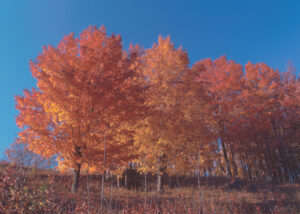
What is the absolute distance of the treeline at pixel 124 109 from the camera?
5.94 metres

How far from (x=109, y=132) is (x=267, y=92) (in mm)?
14300

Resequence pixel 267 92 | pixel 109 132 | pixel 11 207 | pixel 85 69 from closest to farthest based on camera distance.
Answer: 1. pixel 11 207
2. pixel 85 69
3. pixel 109 132
4. pixel 267 92

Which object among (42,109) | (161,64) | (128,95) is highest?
(161,64)

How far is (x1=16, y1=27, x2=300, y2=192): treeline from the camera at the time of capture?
19.5 ft

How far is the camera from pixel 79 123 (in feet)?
20.0

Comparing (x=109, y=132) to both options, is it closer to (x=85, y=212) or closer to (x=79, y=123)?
(x=79, y=123)

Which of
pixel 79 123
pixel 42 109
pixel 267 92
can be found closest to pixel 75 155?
pixel 79 123

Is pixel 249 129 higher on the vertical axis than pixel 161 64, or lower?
lower

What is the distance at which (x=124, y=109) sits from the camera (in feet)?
20.6

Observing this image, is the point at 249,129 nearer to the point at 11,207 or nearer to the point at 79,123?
the point at 79,123

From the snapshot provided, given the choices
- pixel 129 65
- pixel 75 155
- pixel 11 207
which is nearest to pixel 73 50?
pixel 129 65

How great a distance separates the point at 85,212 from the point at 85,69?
4200 mm

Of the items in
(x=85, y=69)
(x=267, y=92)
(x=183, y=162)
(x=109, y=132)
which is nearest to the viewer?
(x=85, y=69)

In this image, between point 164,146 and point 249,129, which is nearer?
point 164,146
